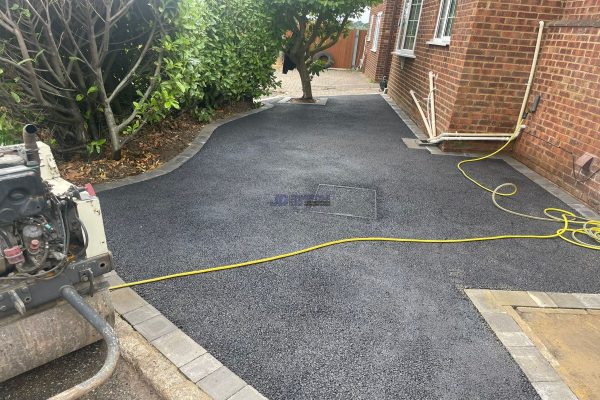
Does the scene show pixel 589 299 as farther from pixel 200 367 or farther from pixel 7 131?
pixel 7 131

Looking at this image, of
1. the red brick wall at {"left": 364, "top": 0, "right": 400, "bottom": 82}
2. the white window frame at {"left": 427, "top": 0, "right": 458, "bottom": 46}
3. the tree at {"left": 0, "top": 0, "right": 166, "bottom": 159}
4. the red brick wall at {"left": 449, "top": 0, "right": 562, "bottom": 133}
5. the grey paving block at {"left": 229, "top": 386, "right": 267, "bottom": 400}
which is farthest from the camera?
the red brick wall at {"left": 364, "top": 0, "right": 400, "bottom": 82}

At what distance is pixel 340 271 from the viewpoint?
11.1 feet

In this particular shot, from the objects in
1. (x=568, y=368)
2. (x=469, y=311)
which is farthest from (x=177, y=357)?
(x=568, y=368)

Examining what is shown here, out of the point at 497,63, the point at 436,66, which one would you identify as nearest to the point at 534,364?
the point at 497,63

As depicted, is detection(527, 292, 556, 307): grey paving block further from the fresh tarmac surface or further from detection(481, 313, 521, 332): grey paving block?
detection(481, 313, 521, 332): grey paving block

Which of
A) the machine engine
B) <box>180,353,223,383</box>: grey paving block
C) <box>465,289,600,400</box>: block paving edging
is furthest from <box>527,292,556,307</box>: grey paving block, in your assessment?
the machine engine

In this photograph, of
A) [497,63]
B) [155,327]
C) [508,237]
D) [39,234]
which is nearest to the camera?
[39,234]

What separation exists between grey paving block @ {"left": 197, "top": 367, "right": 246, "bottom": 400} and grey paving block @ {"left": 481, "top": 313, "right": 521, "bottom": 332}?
1.81 meters

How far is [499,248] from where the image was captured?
3896 millimetres

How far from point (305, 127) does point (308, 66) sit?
3900 millimetres

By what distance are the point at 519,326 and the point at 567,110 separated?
12.9 feet

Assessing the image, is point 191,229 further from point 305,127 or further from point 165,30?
point 305,127

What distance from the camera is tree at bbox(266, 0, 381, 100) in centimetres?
968

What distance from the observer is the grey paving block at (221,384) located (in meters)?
2.19
